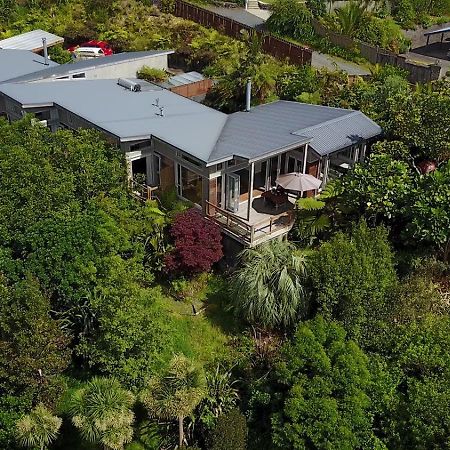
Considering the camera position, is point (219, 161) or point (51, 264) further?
point (219, 161)

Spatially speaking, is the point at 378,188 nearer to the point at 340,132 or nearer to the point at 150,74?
the point at 340,132

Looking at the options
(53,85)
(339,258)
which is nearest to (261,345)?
(339,258)

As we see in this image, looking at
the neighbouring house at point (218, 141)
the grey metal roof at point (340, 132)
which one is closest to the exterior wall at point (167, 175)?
the neighbouring house at point (218, 141)

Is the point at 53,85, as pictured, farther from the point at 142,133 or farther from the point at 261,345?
the point at 261,345

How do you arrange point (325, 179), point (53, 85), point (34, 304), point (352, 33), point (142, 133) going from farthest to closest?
point (352, 33)
point (53, 85)
point (325, 179)
point (142, 133)
point (34, 304)

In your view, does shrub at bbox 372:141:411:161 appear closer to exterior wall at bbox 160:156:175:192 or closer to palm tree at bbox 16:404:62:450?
exterior wall at bbox 160:156:175:192

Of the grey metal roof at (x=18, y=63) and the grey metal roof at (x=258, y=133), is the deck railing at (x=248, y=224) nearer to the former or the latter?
the grey metal roof at (x=258, y=133)

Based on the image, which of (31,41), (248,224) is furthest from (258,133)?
(31,41)
